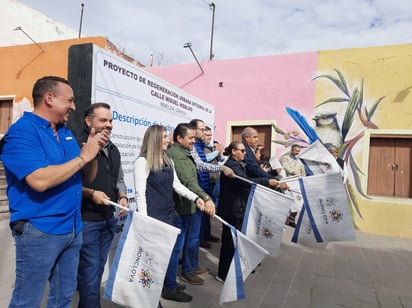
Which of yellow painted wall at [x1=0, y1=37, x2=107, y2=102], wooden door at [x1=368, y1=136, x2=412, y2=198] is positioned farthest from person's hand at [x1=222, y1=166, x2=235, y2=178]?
yellow painted wall at [x1=0, y1=37, x2=107, y2=102]

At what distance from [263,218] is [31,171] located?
8.09ft

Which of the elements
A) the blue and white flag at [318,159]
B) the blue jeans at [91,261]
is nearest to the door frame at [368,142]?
the blue and white flag at [318,159]

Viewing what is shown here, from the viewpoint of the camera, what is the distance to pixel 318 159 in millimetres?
3846

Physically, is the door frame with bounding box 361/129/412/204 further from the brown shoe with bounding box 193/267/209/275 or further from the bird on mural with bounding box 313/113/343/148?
the brown shoe with bounding box 193/267/209/275

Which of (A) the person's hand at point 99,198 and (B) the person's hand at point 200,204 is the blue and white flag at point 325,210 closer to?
(B) the person's hand at point 200,204

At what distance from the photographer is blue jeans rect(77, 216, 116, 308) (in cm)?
210

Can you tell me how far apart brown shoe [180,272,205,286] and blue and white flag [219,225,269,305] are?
43.2 inches

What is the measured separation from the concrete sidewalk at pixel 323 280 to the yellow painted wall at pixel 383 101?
1.05m

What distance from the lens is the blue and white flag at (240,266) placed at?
232 centimetres

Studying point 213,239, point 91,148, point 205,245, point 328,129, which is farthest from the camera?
point 328,129

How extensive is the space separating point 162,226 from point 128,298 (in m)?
0.56

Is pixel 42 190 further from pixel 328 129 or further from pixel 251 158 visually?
pixel 328 129

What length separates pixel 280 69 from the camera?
286 inches

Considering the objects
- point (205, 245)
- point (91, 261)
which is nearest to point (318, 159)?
point (205, 245)
